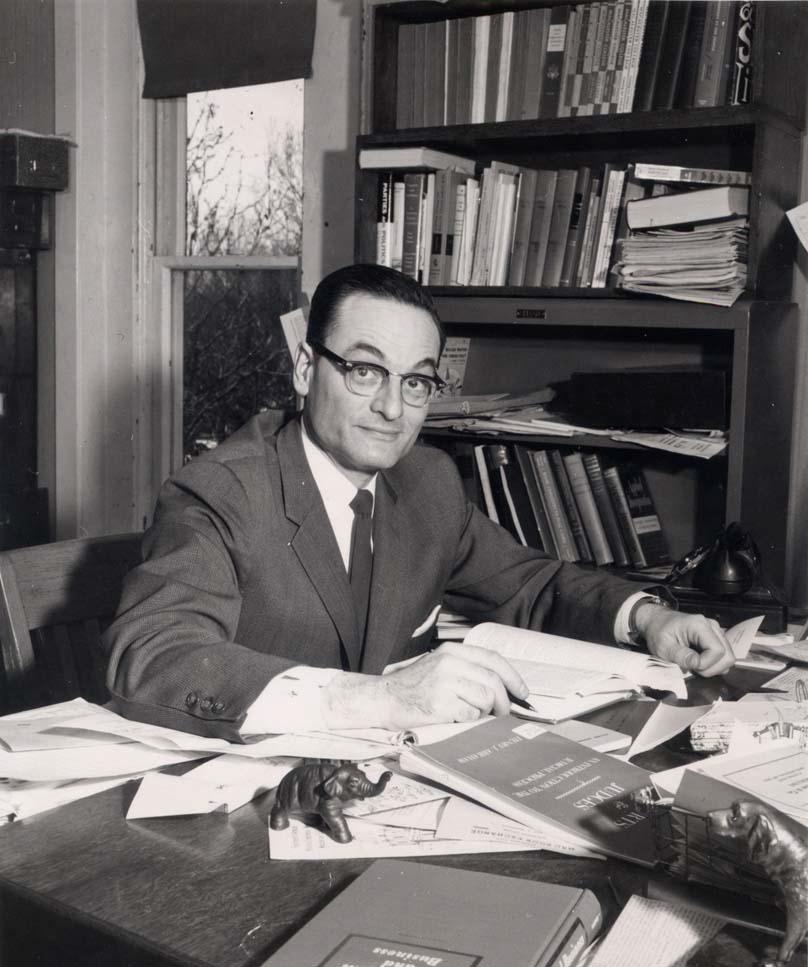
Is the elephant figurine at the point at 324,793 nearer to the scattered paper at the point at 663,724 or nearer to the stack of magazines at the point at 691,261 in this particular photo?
the scattered paper at the point at 663,724

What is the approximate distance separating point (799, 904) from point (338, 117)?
2.71 metres

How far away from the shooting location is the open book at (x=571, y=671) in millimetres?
1426

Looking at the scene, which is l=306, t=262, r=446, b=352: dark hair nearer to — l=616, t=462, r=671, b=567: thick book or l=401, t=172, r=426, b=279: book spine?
l=401, t=172, r=426, b=279: book spine

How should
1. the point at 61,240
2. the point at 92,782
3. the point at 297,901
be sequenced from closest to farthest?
the point at 297,901 < the point at 92,782 < the point at 61,240

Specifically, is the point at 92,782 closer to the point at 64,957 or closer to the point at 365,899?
the point at 64,957

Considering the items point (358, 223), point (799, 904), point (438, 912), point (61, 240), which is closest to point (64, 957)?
point (438, 912)

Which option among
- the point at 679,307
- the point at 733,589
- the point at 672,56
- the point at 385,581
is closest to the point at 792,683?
the point at 733,589

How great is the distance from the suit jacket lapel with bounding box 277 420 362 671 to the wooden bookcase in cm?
97

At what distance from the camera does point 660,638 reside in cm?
175

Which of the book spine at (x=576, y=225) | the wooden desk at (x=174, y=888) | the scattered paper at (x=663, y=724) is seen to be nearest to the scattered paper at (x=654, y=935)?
the wooden desk at (x=174, y=888)

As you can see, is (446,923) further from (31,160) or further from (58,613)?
(31,160)

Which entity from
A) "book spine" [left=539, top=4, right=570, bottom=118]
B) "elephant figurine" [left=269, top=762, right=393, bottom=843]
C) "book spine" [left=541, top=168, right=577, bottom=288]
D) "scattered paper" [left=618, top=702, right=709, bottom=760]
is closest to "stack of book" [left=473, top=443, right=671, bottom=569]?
"book spine" [left=541, top=168, right=577, bottom=288]

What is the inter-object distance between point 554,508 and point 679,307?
0.57 meters

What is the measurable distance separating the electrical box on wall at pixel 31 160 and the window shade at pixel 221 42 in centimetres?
33
